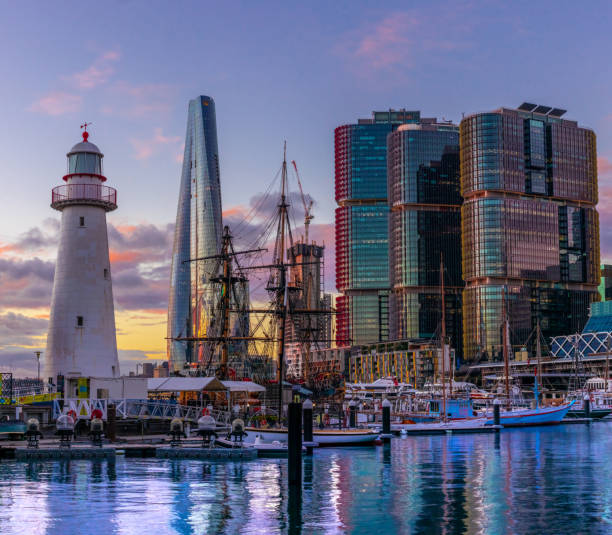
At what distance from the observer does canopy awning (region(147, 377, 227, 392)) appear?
78688 mm

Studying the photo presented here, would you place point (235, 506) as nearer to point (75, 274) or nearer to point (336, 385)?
point (75, 274)

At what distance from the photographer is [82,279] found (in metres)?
65.6

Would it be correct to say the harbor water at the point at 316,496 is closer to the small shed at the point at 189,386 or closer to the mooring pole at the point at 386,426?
the mooring pole at the point at 386,426

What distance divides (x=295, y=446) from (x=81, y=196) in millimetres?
30614

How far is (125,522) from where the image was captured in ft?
111

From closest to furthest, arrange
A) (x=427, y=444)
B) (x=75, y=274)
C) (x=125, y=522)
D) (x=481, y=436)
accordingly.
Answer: (x=125, y=522), (x=75, y=274), (x=427, y=444), (x=481, y=436)

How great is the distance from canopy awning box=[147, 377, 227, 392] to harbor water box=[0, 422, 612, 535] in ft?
62.0

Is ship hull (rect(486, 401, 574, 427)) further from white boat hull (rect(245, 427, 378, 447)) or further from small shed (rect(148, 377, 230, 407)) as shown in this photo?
white boat hull (rect(245, 427, 378, 447))

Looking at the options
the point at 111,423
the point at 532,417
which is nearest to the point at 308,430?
the point at 111,423

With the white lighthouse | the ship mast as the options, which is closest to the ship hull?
the ship mast

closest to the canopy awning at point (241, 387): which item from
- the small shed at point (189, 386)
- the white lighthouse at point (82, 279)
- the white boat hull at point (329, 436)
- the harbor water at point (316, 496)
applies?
the small shed at point (189, 386)

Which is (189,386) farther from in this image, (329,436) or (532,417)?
(532,417)

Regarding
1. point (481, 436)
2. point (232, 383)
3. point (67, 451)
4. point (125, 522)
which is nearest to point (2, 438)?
point (67, 451)

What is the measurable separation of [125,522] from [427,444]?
172 ft
